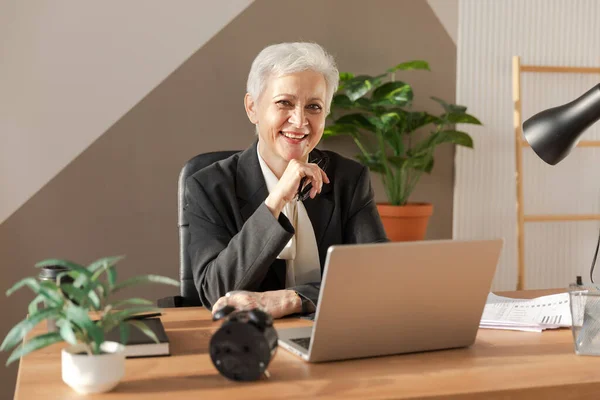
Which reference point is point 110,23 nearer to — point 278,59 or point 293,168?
point 278,59

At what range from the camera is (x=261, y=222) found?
1889 mm

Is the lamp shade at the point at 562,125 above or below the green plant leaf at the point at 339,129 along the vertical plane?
below

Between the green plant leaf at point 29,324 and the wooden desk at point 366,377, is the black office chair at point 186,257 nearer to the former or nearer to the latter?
the wooden desk at point 366,377

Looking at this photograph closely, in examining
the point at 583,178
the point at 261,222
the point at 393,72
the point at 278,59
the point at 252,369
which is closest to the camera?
the point at 252,369

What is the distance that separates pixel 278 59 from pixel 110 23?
1.46 metres

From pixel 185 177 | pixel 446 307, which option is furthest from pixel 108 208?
pixel 446 307

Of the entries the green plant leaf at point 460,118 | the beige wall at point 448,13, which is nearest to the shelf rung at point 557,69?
the beige wall at point 448,13

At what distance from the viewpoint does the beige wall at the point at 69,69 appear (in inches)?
130

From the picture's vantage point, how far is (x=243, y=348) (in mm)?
1247

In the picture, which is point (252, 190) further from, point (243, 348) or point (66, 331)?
point (66, 331)

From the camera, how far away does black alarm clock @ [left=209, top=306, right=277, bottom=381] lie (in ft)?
4.08

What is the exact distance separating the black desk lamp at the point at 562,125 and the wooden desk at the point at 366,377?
39 centimetres

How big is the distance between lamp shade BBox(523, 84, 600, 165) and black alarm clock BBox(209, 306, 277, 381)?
27.6 inches

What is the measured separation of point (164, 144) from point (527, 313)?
2131 mm
